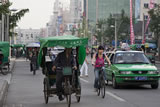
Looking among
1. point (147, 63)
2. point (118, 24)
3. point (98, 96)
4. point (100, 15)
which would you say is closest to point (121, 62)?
point (147, 63)

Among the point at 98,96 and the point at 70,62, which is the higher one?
the point at 70,62

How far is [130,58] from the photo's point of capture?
20.7 meters

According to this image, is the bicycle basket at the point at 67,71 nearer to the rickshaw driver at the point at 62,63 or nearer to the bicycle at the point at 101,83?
the rickshaw driver at the point at 62,63

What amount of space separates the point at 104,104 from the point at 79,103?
29.9 inches

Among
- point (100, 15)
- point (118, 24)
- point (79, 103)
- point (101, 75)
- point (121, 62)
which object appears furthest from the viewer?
point (100, 15)

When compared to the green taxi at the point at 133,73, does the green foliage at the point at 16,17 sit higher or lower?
higher

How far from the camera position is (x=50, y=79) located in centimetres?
1485

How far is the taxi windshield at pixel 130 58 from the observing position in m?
20.5

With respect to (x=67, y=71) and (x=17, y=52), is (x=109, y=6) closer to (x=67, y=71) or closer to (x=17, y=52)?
(x=17, y=52)

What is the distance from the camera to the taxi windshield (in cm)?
2055

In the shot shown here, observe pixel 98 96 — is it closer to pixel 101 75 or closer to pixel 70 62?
pixel 101 75

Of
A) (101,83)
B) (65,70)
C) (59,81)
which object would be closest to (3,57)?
(101,83)

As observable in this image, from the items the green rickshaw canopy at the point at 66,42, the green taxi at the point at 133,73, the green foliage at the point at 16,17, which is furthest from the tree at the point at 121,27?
the green rickshaw canopy at the point at 66,42

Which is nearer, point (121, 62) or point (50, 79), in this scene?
point (50, 79)
